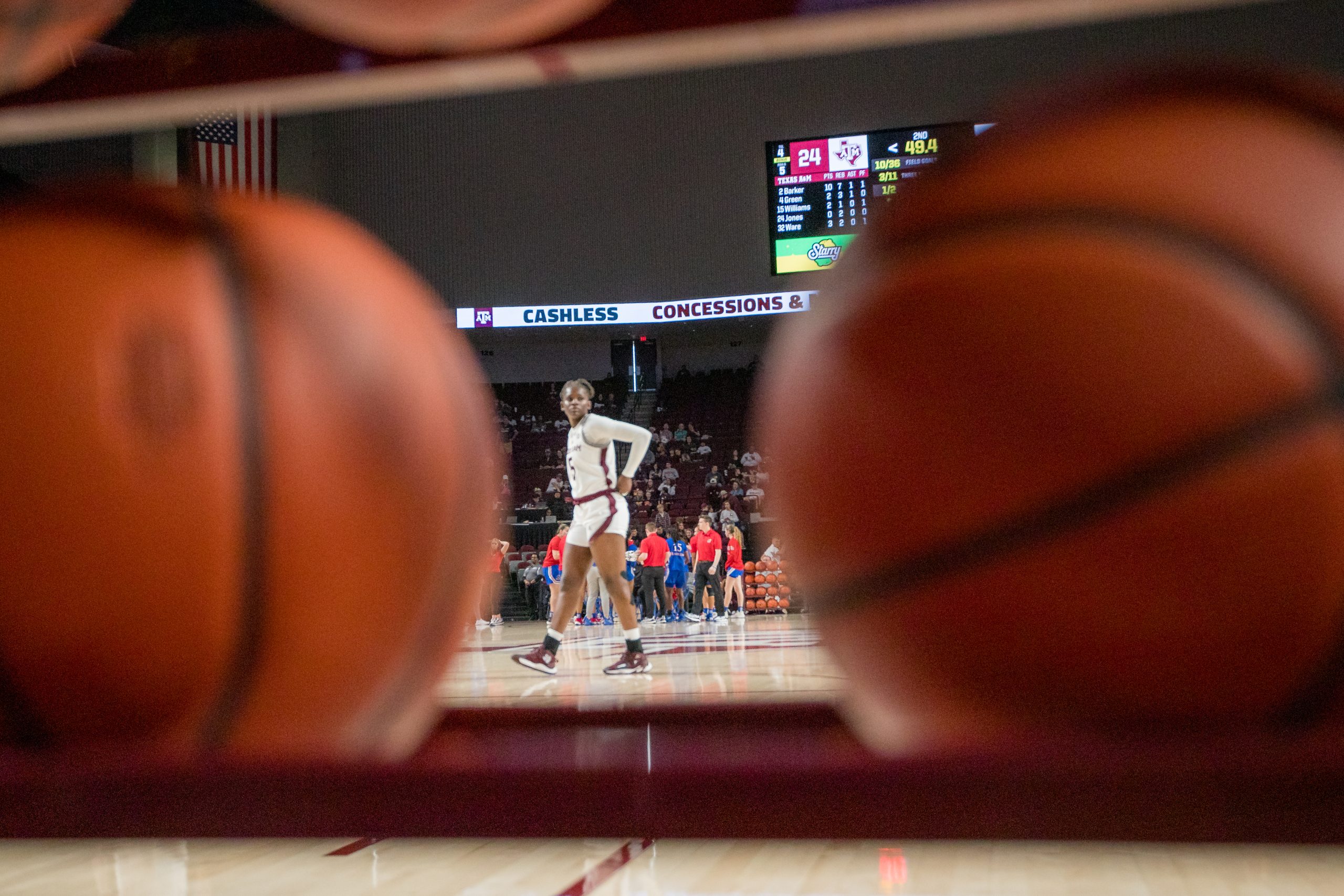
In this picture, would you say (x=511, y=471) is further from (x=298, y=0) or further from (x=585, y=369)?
(x=298, y=0)

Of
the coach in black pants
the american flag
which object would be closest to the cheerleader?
the coach in black pants

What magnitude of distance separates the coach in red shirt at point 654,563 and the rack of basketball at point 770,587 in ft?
5.18

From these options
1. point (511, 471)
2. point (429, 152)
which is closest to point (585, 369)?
point (511, 471)

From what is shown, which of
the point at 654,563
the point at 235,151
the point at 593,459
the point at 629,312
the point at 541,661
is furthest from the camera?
the point at 629,312

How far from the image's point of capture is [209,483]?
632 mm

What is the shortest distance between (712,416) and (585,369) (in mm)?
1923

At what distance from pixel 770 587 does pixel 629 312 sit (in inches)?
172

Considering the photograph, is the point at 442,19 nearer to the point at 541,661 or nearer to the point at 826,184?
the point at 541,661

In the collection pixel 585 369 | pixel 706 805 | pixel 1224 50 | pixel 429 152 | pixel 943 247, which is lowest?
pixel 706 805

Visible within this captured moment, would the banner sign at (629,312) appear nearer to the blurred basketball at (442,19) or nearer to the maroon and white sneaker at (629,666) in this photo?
the maroon and white sneaker at (629,666)

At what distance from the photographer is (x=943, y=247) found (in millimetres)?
639

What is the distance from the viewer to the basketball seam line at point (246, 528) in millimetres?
643

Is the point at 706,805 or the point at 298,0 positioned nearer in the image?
the point at 706,805

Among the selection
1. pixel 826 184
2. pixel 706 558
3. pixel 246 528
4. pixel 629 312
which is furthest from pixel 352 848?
pixel 629 312
